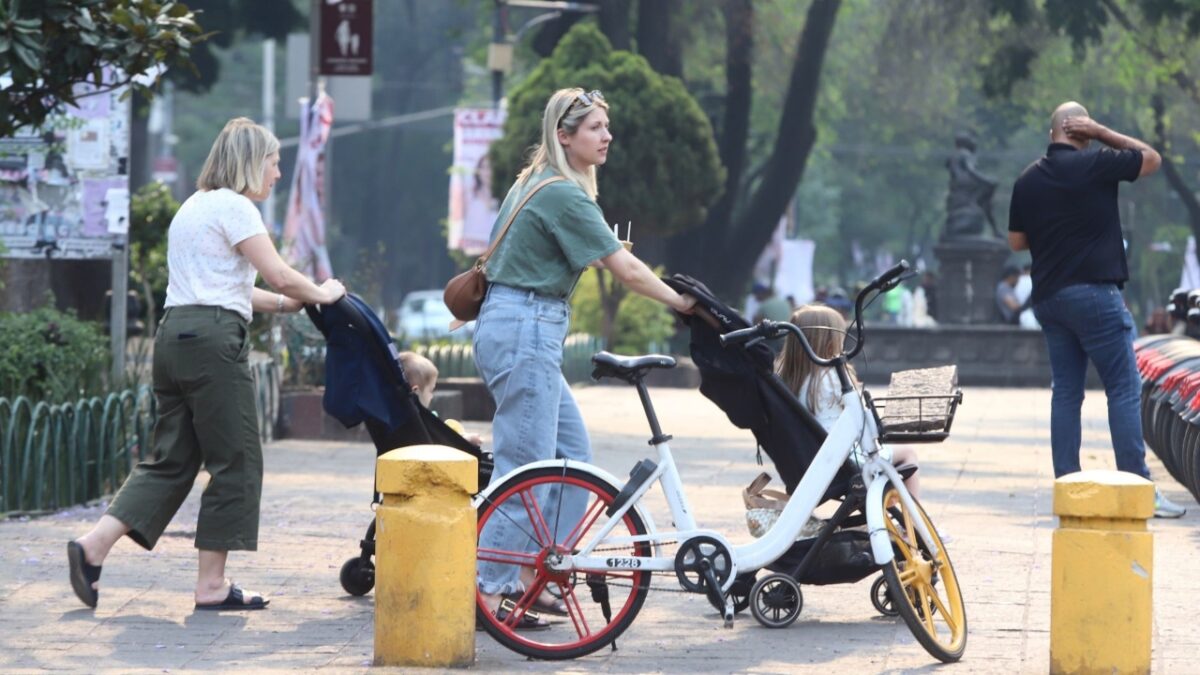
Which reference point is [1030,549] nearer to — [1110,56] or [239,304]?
[239,304]

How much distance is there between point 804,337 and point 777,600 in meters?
1.00

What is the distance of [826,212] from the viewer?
66.9m

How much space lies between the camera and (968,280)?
31.1 meters

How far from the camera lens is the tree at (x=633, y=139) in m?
23.9

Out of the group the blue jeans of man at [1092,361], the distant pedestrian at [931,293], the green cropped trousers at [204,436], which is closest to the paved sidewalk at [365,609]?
the green cropped trousers at [204,436]

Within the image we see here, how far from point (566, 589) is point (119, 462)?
4.68 metres

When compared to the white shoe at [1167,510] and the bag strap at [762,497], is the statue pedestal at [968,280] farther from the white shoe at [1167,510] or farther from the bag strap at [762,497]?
the bag strap at [762,497]

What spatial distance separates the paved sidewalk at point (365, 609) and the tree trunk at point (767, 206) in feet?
57.5

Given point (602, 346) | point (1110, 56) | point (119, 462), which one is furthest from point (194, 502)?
point (1110, 56)

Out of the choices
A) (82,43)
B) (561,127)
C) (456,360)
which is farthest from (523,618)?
(456,360)

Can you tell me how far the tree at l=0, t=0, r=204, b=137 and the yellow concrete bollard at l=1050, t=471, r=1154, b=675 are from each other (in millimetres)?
4578

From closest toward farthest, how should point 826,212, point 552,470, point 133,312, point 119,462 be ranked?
point 552,470
point 119,462
point 133,312
point 826,212

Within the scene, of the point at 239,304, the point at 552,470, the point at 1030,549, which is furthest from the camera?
the point at 1030,549

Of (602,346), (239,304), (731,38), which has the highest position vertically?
(731,38)
